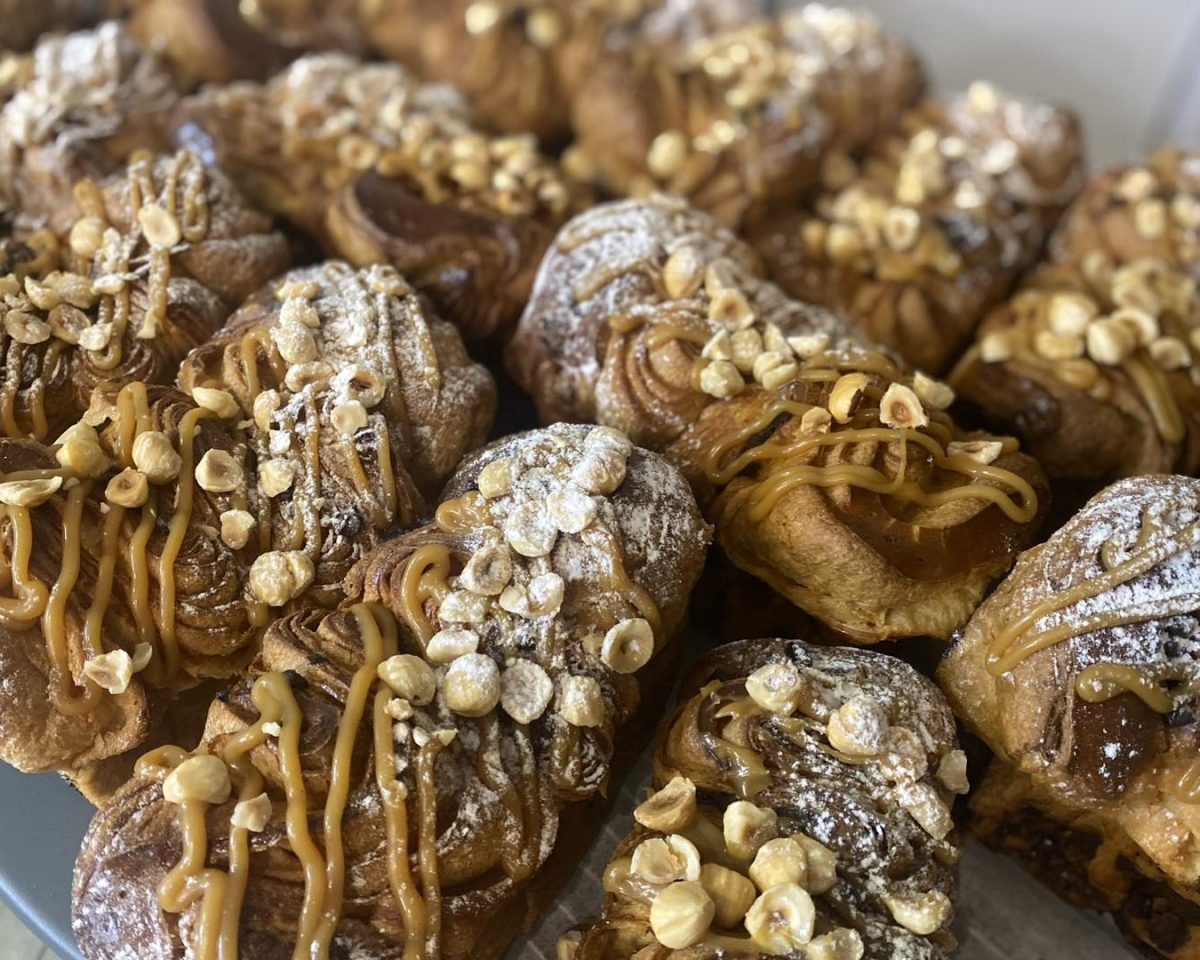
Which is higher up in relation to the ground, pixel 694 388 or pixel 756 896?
pixel 694 388

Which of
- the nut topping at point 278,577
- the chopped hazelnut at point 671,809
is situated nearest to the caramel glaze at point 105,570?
the nut topping at point 278,577

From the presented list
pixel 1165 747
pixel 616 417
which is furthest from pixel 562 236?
pixel 1165 747

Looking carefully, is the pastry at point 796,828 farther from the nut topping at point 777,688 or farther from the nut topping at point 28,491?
the nut topping at point 28,491

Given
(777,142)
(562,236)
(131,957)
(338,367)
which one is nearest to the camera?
(131,957)

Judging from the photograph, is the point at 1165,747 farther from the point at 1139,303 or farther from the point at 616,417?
the point at 1139,303


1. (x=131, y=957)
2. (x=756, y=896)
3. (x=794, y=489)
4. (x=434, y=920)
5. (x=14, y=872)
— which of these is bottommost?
(x=14, y=872)

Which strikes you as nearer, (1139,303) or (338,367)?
(338,367)
